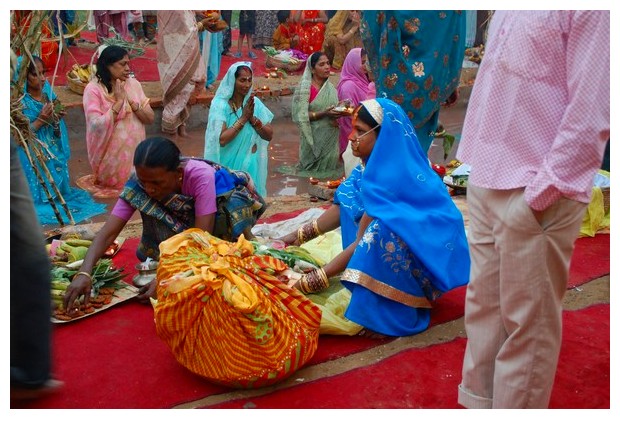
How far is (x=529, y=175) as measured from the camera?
2.48 m

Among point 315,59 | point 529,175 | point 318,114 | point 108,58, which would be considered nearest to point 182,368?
point 529,175

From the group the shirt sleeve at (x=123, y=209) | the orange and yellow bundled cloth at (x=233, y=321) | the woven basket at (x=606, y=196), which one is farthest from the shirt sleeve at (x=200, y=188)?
the woven basket at (x=606, y=196)

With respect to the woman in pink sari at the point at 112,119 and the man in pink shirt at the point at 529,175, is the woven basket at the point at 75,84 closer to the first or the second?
the woman in pink sari at the point at 112,119

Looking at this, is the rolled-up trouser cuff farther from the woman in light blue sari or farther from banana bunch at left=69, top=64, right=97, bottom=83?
banana bunch at left=69, top=64, right=97, bottom=83

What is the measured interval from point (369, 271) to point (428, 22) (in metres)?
2.86

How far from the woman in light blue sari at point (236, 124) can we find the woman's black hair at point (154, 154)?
194 centimetres

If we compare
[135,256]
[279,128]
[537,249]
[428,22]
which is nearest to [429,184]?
[537,249]

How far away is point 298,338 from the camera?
3242mm

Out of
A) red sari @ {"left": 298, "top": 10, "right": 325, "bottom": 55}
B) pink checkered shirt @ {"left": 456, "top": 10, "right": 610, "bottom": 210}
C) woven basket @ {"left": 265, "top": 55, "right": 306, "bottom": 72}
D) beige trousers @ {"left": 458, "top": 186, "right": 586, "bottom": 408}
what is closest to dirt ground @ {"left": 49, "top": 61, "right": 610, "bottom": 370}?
beige trousers @ {"left": 458, "top": 186, "right": 586, "bottom": 408}

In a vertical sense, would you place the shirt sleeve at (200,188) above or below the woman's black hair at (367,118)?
below

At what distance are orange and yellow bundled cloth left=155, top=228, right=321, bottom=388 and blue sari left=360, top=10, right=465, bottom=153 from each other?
304 centimetres

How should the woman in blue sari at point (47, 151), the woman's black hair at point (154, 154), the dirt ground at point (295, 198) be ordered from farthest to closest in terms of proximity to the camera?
1. the woman in blue sari at point (47, 151)
2. the woman's black hair at point (154, 154)
3. the dirt ground at point (295, 198)

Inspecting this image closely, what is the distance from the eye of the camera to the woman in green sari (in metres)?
7.60

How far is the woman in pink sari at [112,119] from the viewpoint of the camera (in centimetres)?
682
